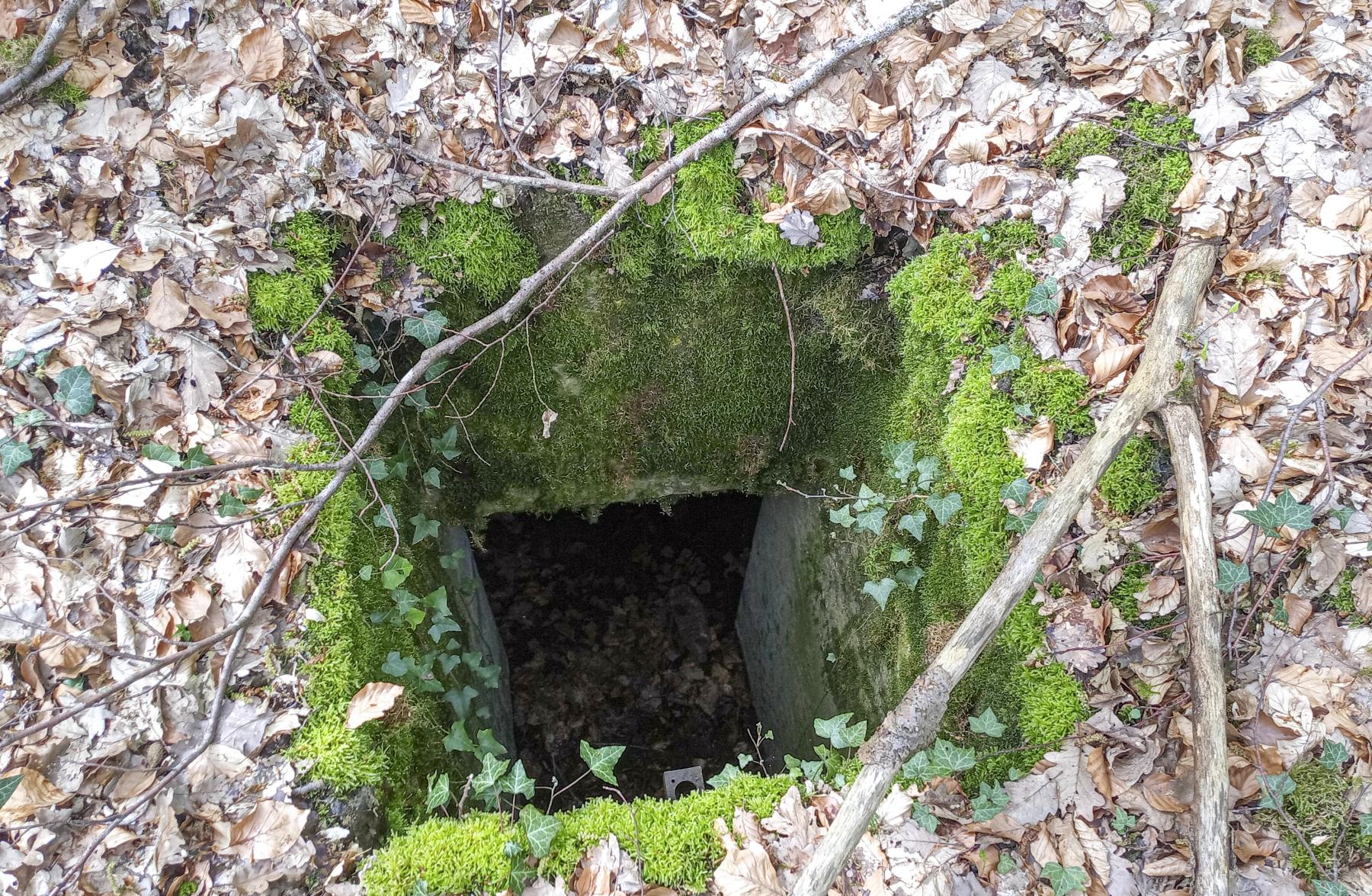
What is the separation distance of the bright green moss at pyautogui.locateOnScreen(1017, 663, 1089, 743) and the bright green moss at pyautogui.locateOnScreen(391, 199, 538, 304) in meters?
2.32

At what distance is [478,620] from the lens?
13.8ft

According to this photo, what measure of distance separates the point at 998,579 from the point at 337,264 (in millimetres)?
A: 2526

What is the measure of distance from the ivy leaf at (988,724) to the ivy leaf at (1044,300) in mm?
1297

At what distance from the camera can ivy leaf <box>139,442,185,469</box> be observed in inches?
90.8

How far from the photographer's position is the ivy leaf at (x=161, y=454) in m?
2.31

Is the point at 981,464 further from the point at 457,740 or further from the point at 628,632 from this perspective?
the point at 628,632

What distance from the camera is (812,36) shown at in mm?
2635

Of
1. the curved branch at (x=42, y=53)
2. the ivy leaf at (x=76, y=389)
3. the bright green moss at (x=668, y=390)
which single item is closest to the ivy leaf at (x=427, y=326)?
the bright green moss at (x=668, y=390)

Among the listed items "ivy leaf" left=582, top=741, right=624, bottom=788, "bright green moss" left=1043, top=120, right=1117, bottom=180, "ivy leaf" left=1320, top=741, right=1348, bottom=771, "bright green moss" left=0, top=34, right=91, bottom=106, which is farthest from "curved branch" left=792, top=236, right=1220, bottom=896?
"bright green moss" left=0, top=34, right=91, bottom=106

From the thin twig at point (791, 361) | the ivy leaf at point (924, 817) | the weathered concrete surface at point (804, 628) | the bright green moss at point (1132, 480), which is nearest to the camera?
the ivy leaf at point (924, 817)

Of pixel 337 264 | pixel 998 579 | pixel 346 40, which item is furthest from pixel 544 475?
pixel 998 579

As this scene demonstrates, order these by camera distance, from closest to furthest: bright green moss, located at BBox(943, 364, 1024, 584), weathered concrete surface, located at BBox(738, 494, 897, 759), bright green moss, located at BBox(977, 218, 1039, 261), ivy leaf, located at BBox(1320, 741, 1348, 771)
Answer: ivy leaf, located at BBox(1320, 741, 1348, 771) → bright green moss, located at BBox(943, 364, 1024, 584) → bright green moss, located at BBox(977, 218, 1039, 261) → weathered concrete surface, located at BBox(738, 494, 897, 759)

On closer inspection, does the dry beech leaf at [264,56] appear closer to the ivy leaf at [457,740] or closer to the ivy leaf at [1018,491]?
the ivy leaf at [457,740]

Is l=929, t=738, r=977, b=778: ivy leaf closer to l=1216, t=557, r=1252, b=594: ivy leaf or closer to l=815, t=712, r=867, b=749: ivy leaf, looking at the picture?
l=815, t=712, r=867, b=749: ivy leaf
